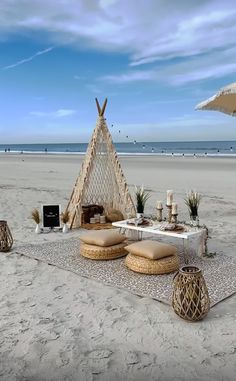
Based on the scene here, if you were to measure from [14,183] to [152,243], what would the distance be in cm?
1127

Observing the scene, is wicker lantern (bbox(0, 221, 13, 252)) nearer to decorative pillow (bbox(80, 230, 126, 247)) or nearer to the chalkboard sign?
decorative pillow (bbox(80, 230, 126, 247))

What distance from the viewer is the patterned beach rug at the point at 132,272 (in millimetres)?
4012

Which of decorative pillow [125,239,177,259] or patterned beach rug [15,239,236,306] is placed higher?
decorative pillow [125,239,177,259]

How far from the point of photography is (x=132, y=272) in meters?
4.64

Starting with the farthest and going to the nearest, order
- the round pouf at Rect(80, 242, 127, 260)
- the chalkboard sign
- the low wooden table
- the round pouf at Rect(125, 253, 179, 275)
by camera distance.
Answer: the chalkboard sign < the round pouf at Rect(80, 242, 127, 260) < the low wooden table < the round pouf at Rect(125, 253, 179, 275)

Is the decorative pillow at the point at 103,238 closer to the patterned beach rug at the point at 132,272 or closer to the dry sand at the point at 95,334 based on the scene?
the patterned beach rug at the point at 132,272

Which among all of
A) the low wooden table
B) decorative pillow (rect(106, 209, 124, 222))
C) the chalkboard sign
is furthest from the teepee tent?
the low wooden table

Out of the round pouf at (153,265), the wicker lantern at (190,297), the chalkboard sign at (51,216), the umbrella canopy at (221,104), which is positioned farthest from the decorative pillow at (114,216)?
the wicker lantern at (190,297)

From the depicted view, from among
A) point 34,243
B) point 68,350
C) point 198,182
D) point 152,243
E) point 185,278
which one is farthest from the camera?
point 198,182

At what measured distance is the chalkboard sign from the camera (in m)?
6.98

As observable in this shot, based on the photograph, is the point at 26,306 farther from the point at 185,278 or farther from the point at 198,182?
the point at 198,182

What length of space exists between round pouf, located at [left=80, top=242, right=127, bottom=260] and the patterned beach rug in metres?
0.07

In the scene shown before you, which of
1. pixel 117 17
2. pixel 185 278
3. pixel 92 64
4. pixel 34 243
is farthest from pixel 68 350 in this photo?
pixel 92 64

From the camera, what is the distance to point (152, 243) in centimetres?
482
